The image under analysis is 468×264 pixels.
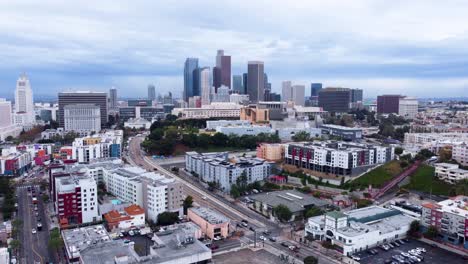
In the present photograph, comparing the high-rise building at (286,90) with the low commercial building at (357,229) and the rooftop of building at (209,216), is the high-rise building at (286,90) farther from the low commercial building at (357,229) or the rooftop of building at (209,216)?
the rooftop of building at (209,216)

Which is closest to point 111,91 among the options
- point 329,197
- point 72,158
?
point 72,158

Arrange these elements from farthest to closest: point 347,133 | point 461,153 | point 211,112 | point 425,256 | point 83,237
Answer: point 211,112 → point 347,133 → point 461,153 → point 83,237 → point 425,256

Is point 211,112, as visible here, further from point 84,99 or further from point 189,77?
point 189,77

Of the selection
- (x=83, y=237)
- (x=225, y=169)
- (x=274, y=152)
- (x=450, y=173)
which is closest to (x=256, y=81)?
(x=274, y=152)

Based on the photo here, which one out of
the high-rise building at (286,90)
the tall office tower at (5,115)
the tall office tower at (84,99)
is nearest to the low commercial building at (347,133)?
the tall office tower at (84,99)

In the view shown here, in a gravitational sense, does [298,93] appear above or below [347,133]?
above
